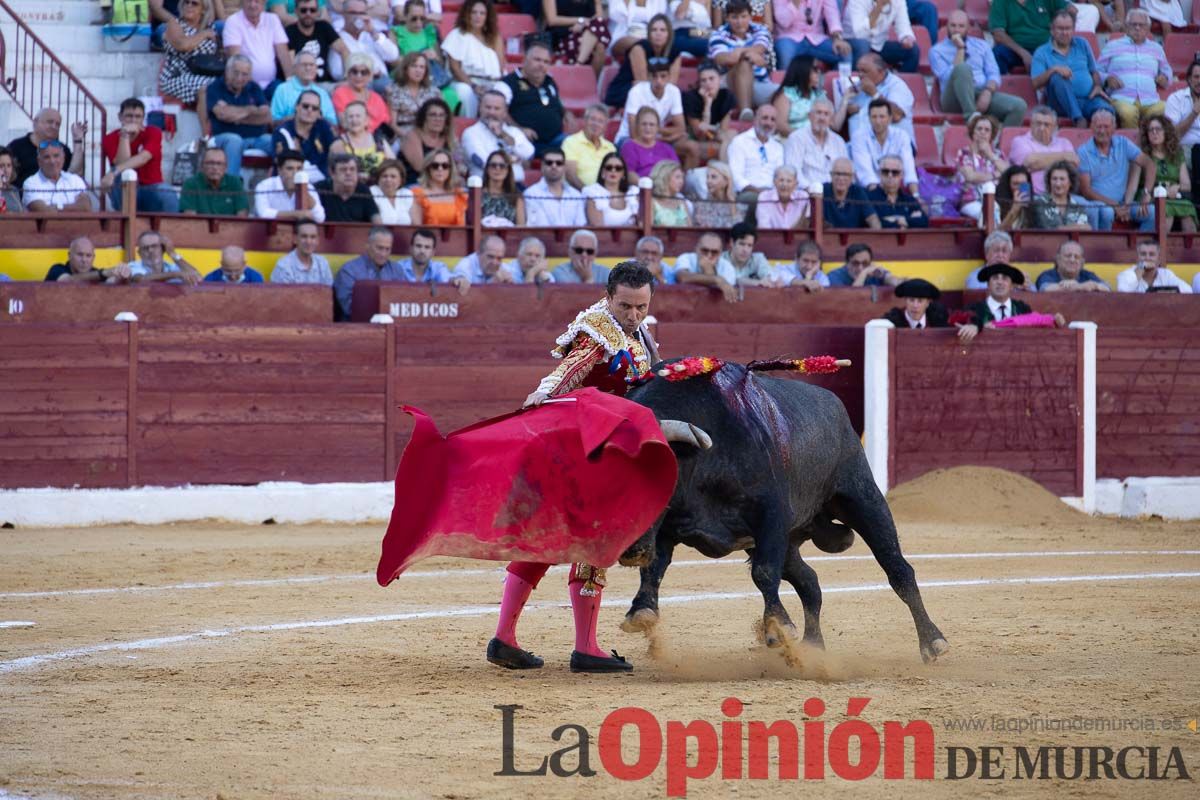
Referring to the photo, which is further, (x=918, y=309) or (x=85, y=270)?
(x=918, y=309)

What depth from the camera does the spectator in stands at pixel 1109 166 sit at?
12055mm

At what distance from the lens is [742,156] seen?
11.4 metres

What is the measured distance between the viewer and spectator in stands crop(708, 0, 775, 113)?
39.7 ft

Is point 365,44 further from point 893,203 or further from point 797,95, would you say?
point 893,203

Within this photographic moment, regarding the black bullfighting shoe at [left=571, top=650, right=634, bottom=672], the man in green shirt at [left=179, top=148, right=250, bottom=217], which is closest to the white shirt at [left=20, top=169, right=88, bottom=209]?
the man in green shirt at [left=179, top=148, right=250, bottom=217]

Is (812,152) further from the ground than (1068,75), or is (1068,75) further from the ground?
(1068,75)

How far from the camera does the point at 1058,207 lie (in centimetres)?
1146

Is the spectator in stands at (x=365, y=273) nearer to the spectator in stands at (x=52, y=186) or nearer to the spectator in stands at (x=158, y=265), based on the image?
the spectator in stands at (x=158, y=265)

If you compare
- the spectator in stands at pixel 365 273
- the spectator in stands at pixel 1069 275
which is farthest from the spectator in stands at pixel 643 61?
the spectator in stands at pixel 1069 275

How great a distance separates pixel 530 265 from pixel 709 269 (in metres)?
1.19

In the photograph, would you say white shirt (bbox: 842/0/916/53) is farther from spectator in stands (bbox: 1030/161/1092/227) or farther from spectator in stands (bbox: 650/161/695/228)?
spectator in stands (bbox: 650/161/695/228)

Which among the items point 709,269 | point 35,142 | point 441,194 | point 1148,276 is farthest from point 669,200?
point 35,142

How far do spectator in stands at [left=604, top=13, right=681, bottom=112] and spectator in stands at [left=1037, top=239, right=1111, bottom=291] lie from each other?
294 centimetres

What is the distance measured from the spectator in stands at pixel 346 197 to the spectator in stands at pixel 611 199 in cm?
142
